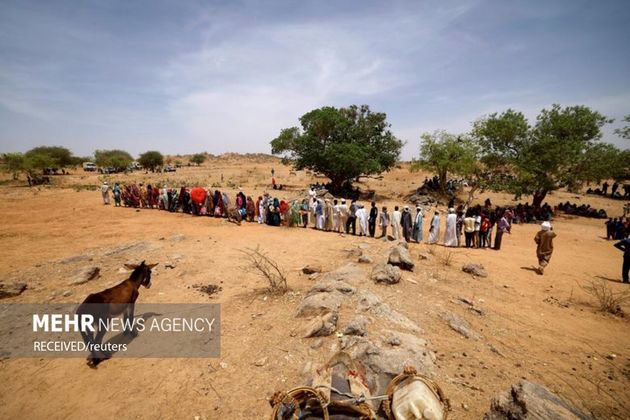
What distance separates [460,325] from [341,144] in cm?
2093

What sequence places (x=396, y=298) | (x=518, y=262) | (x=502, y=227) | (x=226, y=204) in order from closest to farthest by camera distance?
1. (x=396, y=298)
2. (x=518, y=262)
3. (x=502, y=227)
4. (x=226, y=204)

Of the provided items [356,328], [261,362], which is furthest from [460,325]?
[261,362]

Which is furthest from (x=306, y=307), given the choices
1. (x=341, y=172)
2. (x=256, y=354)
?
(x=341, y=172)

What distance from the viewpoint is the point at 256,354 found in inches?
194

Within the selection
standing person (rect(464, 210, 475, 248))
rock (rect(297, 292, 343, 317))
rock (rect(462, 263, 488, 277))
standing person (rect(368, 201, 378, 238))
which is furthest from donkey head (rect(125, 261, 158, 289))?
standing person (rect(464, 210, 475, 248))

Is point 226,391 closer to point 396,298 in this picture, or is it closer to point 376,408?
point 376,408

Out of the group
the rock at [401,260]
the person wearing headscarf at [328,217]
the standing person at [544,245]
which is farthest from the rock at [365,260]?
the standing person at [544,245]

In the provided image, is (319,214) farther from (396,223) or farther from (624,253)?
(624,253)

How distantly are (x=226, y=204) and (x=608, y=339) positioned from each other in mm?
14412

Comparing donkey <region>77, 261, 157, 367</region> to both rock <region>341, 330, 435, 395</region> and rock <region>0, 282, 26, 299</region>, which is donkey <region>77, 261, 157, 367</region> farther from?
rock <region>0, 282, 26, 299</region>

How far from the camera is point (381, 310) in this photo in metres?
5.79

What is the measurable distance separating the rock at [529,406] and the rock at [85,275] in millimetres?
8992

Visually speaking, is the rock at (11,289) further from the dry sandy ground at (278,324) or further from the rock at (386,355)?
the rock at (386,355)

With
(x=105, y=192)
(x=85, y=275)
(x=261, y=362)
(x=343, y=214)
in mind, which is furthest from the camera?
(x=105, y=192)
